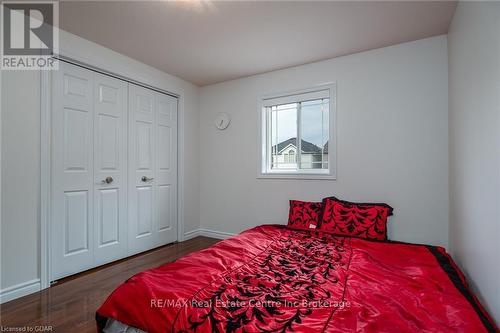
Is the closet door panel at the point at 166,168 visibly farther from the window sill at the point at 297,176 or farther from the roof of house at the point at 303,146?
the roof of house at the point at 303,146

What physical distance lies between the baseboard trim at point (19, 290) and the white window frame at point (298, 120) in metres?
2.54

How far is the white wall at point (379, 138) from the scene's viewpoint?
246 cm

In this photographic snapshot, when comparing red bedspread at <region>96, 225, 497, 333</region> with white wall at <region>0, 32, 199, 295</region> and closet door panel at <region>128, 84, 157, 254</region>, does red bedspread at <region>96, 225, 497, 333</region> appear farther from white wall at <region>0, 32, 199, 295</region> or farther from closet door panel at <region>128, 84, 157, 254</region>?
closet door panel at <region>128, 84, 157, 254</region>

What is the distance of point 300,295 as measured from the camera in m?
1.36

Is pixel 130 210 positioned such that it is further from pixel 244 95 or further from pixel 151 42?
pixel 244 95

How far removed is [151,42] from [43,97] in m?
1.14

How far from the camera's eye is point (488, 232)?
139 cm

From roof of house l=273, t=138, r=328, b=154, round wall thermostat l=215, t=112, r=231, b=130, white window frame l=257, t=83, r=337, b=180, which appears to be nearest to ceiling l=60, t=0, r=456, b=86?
white window frame l=257, t=83, r=337, b=180

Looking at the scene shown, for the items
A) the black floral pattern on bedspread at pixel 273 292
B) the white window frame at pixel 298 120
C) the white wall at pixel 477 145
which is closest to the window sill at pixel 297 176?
the white window frame at pixel 298 120

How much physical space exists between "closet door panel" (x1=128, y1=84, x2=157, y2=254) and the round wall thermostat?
92 centimetres

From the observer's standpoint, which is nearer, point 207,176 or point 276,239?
point 276,239

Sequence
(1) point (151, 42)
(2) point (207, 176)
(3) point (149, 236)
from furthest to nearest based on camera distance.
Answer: (2) point (207, 176) < (3) point (149, 236) < (1) point (151, 42)

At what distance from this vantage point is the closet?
7.98 feet

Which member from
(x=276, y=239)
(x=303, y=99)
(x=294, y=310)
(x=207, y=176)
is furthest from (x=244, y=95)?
(x=294, y=310)
